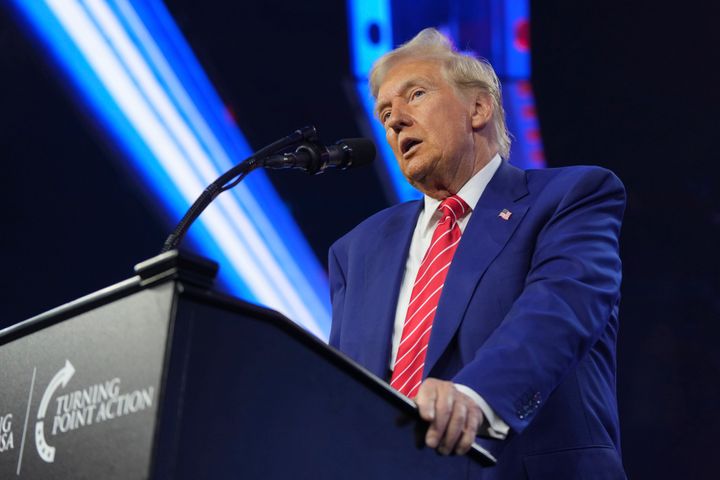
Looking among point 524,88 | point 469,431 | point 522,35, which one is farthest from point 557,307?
point 522,35

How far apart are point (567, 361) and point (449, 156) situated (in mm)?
873

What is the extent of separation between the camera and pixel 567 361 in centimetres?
146

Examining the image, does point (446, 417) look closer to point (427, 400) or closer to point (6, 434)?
point (427, 400)

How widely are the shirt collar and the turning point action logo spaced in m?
1.21

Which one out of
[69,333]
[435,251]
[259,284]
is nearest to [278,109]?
[259,284]

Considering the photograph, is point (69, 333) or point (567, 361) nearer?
point (69, 333)

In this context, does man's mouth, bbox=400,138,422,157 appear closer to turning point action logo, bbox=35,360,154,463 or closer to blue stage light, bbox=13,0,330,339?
blue stage light, bbox=13,0,330,339

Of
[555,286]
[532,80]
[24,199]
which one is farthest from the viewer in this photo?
[532,80]

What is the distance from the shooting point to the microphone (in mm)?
1773

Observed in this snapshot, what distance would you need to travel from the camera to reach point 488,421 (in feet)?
4.26

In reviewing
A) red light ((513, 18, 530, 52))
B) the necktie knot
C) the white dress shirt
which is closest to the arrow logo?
the white dress shirt

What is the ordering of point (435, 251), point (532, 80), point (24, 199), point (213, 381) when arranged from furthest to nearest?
point (532, 80) → point (24, 199) → point (435, 251) → point (213, 381)

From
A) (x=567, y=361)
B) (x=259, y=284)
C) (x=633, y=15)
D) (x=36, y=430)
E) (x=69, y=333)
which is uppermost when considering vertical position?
(x=633, y=15)

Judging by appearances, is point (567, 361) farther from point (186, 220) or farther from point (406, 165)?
point (406, 165)
